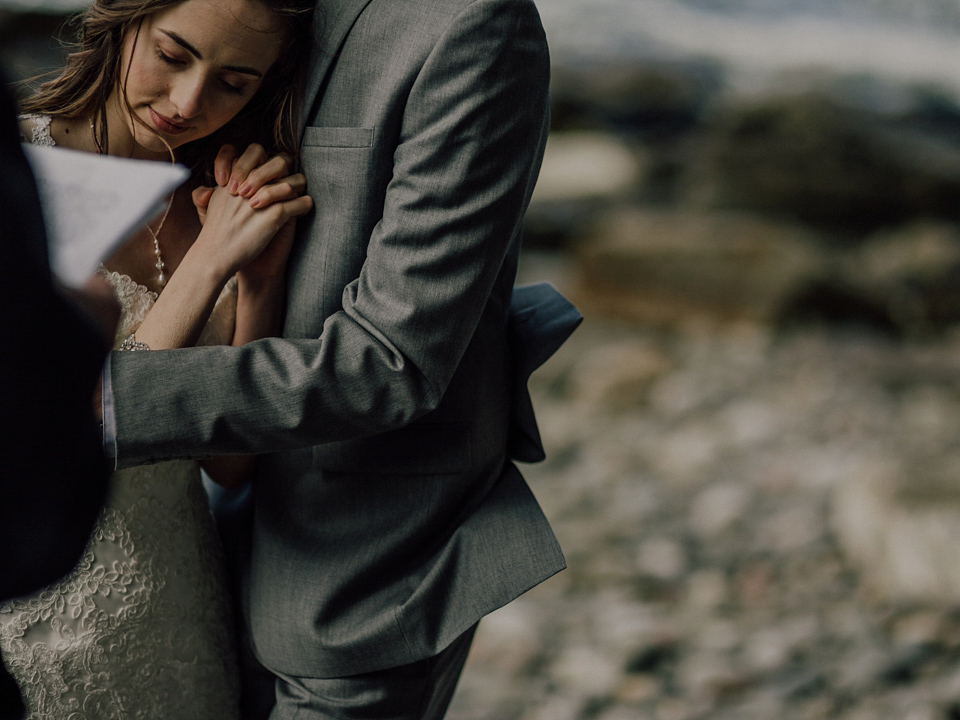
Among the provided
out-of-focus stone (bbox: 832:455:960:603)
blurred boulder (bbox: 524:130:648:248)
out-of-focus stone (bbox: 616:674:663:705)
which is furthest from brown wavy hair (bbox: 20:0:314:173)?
blurred boulder (bbox: 524:130:648:248)

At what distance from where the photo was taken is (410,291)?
37.0 inches

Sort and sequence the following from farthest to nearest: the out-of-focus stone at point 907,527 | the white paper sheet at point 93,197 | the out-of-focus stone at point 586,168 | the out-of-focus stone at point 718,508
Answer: the out-of-focus stone at point 586,168
the out-of-focus stone at point 718,508
the out-of-focus stone at point 907,527
the white paper sheet at point 93,197

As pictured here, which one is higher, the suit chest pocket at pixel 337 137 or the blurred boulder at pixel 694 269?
the suit chest pocket at pixel 337 137

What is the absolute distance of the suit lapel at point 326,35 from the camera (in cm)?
100

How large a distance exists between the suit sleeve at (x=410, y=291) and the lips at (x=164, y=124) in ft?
0.77

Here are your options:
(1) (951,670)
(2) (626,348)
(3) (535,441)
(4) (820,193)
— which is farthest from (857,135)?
(3) (535,441)

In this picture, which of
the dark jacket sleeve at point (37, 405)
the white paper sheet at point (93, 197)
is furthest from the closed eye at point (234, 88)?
the dark jacket sleeve at point (37, 405)

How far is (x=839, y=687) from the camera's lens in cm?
247

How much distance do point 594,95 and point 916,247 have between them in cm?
337

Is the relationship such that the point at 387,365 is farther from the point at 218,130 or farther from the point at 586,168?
the point at 586,168

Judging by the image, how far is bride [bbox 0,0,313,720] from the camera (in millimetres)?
967

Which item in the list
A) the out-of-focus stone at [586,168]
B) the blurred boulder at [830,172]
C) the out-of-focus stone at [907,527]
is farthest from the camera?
the out-of-focus stone at [586,168]

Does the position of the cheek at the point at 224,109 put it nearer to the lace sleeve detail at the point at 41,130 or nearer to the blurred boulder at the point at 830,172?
the lace sleeve detail at the point at 41,130

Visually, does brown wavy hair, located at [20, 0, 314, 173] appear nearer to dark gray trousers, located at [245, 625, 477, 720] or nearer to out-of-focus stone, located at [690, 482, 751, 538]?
dark gray trousers, located at [245, 625, 477, 720]
